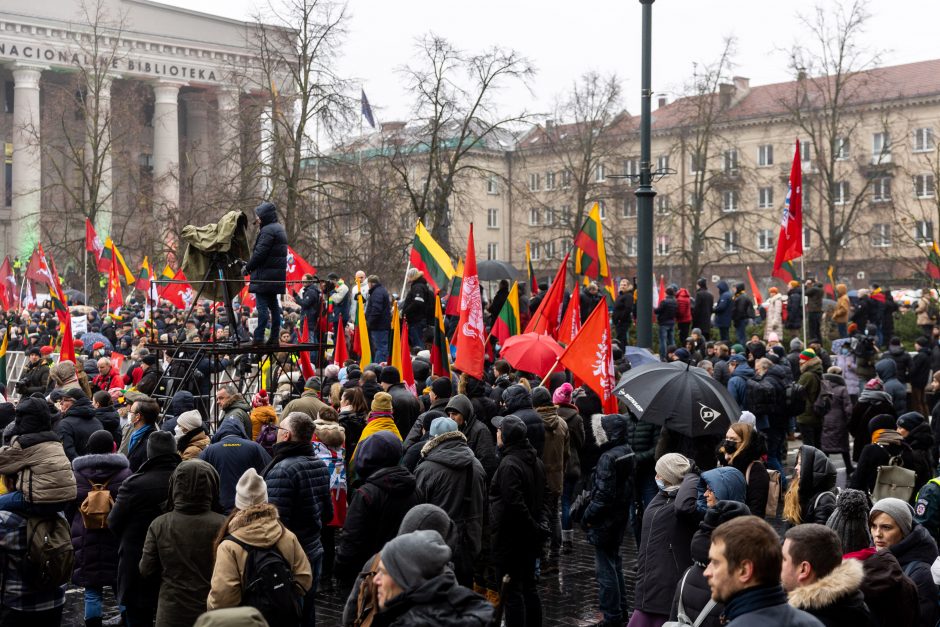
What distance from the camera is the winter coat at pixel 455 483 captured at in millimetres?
8281

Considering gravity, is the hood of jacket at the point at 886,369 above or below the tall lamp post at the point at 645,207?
below

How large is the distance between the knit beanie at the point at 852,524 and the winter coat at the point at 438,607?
2406 millimetres

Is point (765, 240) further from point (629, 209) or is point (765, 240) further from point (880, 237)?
point (880, 237)

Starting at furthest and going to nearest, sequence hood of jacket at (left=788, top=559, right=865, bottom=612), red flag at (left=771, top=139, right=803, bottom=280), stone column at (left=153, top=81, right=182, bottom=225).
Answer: stone column at (left=153, top=81, right=182, bottom=225) → red flag at (left=771, top=139, right=803, bottom=280) → hood of jacket at (left=788, top=559, right=865, bottom=612)

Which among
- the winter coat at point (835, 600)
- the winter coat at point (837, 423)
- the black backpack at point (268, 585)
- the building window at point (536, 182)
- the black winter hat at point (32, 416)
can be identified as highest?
the building window at point (536, 182)

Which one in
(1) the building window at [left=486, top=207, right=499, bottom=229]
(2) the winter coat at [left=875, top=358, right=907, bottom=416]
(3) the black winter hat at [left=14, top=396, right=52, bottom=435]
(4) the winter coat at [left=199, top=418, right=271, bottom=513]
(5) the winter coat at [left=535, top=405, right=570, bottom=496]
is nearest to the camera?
(3) the black winter hat at [left=14, top=396, right=52, bottom=435]

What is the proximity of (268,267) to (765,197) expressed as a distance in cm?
6023

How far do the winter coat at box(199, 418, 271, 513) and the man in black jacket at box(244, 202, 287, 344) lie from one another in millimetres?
3550

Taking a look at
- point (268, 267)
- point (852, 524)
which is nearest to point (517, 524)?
point (852, 524)

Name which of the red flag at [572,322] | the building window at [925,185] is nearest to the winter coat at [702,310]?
the red flag at [572,322]

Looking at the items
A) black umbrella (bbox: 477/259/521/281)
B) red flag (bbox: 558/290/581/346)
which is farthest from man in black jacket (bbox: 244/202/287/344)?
black umbrella (bbox: 477/259/521/281)

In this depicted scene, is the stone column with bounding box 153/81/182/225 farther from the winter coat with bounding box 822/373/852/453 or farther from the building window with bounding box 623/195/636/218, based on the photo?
the winter coat with bounding box 822/373/852/453

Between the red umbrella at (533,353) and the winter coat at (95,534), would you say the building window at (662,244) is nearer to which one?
the red umbrella at (533,353)

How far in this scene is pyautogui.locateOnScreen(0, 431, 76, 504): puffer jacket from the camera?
310 inches
